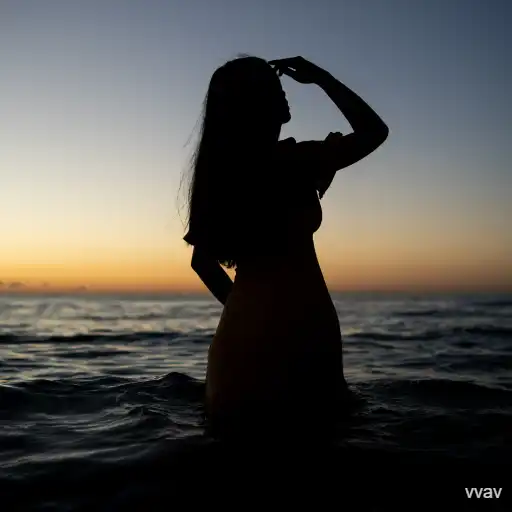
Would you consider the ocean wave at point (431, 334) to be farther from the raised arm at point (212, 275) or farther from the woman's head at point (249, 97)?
the woman's head at point (249, 97)

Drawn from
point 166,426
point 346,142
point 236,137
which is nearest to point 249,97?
point 236,137

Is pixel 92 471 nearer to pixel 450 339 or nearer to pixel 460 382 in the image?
pixel 460 382

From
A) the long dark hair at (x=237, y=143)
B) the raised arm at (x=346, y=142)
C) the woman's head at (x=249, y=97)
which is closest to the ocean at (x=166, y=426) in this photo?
the long dark hair at (x=237, y=143)

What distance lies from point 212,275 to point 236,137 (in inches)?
42.1

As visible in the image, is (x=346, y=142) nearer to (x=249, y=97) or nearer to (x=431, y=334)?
(x=249, y=97)

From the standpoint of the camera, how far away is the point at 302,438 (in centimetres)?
311

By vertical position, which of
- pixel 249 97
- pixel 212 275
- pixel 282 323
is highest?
pixel 249 97

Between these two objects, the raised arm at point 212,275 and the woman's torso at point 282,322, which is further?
the raised arm at point 212,275

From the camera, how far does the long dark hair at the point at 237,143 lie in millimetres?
3023

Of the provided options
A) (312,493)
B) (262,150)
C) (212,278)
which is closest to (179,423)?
(212,278)

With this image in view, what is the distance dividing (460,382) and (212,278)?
3.75 meters

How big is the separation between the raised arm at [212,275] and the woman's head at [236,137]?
0.49 m

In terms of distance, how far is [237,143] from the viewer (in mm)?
3053

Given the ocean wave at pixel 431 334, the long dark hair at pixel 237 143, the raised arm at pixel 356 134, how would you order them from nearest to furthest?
the raised arm at pixel 356 134
the long dark hair at pixel 237 143
the ocean wave at pixel 431 334
